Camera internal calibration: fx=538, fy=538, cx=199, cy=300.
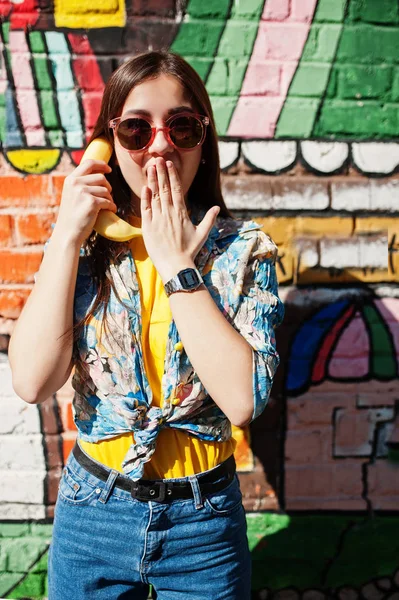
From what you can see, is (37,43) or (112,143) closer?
(112,143)

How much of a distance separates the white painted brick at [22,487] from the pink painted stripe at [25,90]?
1403 millimetres

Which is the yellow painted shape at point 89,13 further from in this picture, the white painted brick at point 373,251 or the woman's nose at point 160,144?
the white painted brick at point 373,251

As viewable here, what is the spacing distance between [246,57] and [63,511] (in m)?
1.74

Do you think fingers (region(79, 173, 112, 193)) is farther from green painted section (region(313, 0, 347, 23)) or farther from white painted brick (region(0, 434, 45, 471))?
white painted brick (region(0, 434, 45, 471))

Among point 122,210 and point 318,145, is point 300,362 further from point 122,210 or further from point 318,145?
point 122,210

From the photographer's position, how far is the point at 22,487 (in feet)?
7.74

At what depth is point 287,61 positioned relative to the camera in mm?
2104

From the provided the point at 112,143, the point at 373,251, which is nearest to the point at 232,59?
the point at 112,143

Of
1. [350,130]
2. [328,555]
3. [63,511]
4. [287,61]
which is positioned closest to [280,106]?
[287,61]

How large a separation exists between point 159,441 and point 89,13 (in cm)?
163

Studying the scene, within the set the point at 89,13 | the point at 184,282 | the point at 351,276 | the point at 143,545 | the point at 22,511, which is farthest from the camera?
the point at 22,511

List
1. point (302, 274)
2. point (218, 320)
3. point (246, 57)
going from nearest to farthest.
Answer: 1. point (218, 320)
2. point (246, 57)
3. point (302, 274)

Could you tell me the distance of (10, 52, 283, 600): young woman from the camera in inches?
52.5

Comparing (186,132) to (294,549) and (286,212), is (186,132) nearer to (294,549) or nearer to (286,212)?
(286,212)
